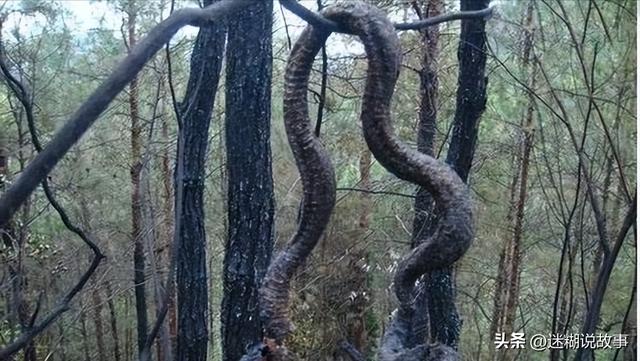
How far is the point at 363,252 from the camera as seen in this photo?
5.59 metres

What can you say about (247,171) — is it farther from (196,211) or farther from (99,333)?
(99,333)

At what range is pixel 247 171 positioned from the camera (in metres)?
2.50

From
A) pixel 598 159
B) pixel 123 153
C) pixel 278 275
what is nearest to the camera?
pixel 278 275

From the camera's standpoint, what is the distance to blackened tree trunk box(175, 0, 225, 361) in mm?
2432

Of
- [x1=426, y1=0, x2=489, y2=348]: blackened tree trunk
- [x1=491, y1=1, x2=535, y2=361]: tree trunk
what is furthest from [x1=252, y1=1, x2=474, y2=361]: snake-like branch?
[x1=491, y1=1, x2=535, y2=361]: tree trunk

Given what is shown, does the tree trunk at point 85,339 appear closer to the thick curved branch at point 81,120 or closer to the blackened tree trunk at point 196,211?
the blackened tree trunk at point 196,211

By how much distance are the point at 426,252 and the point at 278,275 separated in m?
0.22

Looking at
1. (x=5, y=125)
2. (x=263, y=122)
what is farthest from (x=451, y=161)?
(x=5, y=125)

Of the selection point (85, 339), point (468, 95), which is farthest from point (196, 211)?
point (85, 339)

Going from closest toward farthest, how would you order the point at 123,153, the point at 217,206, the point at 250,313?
the point at 250,313, the point at 123,153, the point at 217,206

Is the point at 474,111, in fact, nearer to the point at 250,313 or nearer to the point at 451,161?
the point at 451,161

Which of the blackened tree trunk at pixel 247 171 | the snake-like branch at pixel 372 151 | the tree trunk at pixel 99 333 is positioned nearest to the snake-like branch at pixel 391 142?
the snake-like branch at pixel 372 151

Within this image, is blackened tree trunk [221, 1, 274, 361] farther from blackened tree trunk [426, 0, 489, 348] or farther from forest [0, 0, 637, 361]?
blackened tree trunk [426, 0, 489, 348]

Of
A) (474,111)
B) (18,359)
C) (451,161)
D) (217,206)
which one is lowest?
(18,359)
